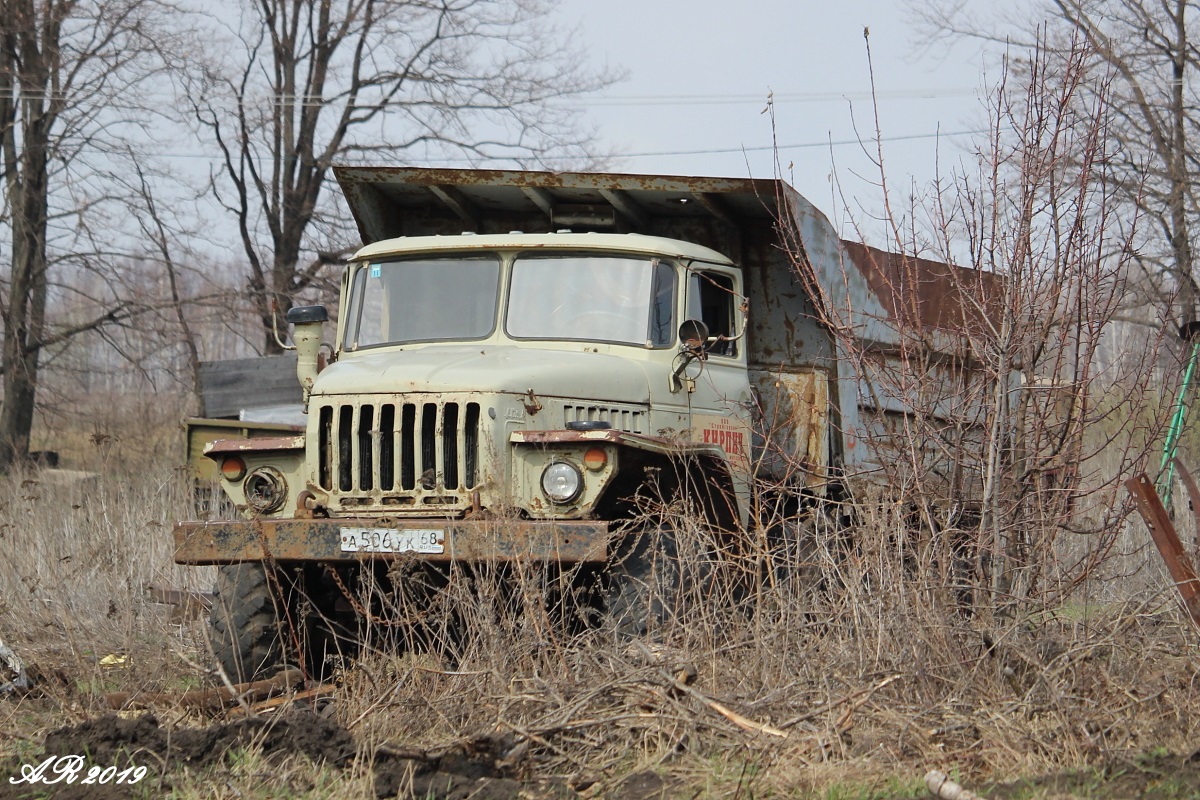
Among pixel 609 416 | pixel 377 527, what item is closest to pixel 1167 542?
pixel 609 416

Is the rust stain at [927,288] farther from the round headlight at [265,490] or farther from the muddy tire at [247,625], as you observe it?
the muddy tire at [247,625]

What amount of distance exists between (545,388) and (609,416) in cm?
47

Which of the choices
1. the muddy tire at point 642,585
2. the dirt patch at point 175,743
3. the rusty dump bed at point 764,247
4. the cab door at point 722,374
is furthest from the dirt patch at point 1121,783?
the rusty dump bed at point 764,247

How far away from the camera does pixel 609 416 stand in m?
6.95

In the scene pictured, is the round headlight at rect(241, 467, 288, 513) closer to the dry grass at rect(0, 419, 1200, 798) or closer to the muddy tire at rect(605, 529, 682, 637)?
the dry grass at rect(0, 419, 1200, 798)

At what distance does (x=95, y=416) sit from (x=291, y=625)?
14122 millimetres

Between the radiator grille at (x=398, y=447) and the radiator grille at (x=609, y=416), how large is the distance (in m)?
0.62

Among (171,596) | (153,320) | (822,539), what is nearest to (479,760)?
(822,539)

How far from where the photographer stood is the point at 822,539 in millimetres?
6129

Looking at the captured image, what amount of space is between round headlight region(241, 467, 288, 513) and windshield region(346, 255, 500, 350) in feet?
3.92

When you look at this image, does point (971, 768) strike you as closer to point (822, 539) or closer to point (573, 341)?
point (822, 539)

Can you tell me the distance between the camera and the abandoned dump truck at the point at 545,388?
20.3 ft

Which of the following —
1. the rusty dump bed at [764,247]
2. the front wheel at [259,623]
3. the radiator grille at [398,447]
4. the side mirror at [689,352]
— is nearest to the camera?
the radiator grille at [398,447]

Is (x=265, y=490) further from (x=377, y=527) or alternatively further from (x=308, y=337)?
(x=308, y=337)
